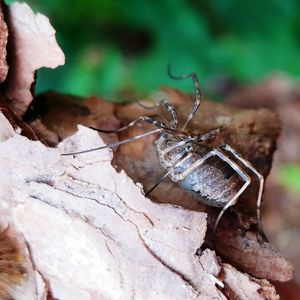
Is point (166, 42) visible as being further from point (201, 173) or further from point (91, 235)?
point (91, 235)

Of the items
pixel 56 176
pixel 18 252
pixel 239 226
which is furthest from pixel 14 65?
pixel 239 226

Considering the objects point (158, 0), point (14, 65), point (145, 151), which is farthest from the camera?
point (158, 0)

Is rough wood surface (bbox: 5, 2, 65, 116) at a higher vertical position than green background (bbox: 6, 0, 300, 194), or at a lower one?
higher

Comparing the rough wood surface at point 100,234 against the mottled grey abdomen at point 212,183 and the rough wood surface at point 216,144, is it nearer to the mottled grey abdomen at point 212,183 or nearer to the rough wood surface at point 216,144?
the rough wood surface at point 216,144

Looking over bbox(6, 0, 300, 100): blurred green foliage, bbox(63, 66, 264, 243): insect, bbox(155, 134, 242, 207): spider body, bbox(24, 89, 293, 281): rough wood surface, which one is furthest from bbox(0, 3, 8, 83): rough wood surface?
bbox(6, 0, 300, 100): blurred green foliage

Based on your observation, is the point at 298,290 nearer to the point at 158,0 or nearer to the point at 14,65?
the point at 14,65

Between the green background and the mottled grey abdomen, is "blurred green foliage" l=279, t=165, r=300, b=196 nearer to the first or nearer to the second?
A: the green background
